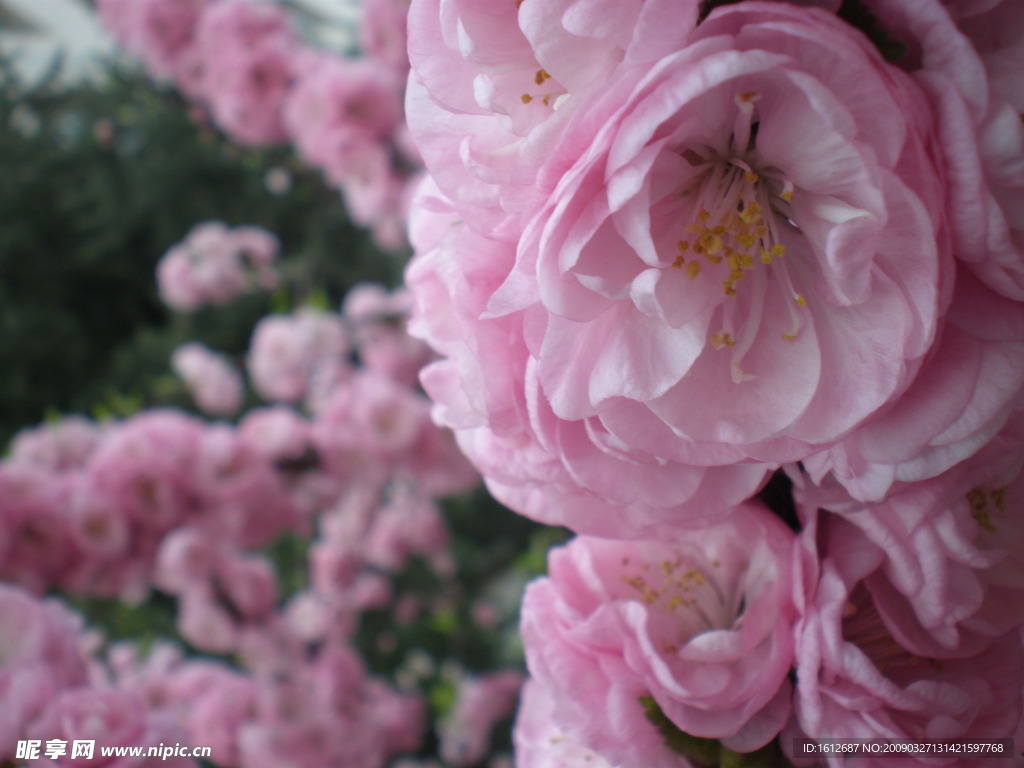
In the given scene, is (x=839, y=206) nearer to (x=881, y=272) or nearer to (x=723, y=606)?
(x=881, y=272)

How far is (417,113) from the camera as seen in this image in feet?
1.30

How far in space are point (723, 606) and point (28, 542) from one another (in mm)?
1071

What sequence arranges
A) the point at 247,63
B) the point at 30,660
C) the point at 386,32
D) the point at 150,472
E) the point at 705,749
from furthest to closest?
the point at 247,63, the point at 386,32, the point at 150,472, the point at 30,660, the point at 705,749

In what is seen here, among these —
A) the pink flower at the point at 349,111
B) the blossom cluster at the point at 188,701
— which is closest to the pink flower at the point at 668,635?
the blossom cluster at the point at 188,701

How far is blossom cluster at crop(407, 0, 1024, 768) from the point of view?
1.01 feet

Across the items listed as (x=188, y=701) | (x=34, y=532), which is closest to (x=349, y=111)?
(x=34, y=532)

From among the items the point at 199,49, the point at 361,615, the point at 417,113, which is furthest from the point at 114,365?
the point at 417,113

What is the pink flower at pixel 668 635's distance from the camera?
43 cm

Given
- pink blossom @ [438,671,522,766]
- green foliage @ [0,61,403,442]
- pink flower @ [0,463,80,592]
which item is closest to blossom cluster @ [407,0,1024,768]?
pink flower @ [0,463,80,592]

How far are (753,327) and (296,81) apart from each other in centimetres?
211

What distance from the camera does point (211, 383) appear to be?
2262 millimetres

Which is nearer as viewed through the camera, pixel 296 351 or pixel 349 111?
A: pixel 349 111

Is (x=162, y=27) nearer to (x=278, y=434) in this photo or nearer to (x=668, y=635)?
(x=278, y=434)

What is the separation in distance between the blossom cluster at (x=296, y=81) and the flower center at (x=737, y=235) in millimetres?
1516
